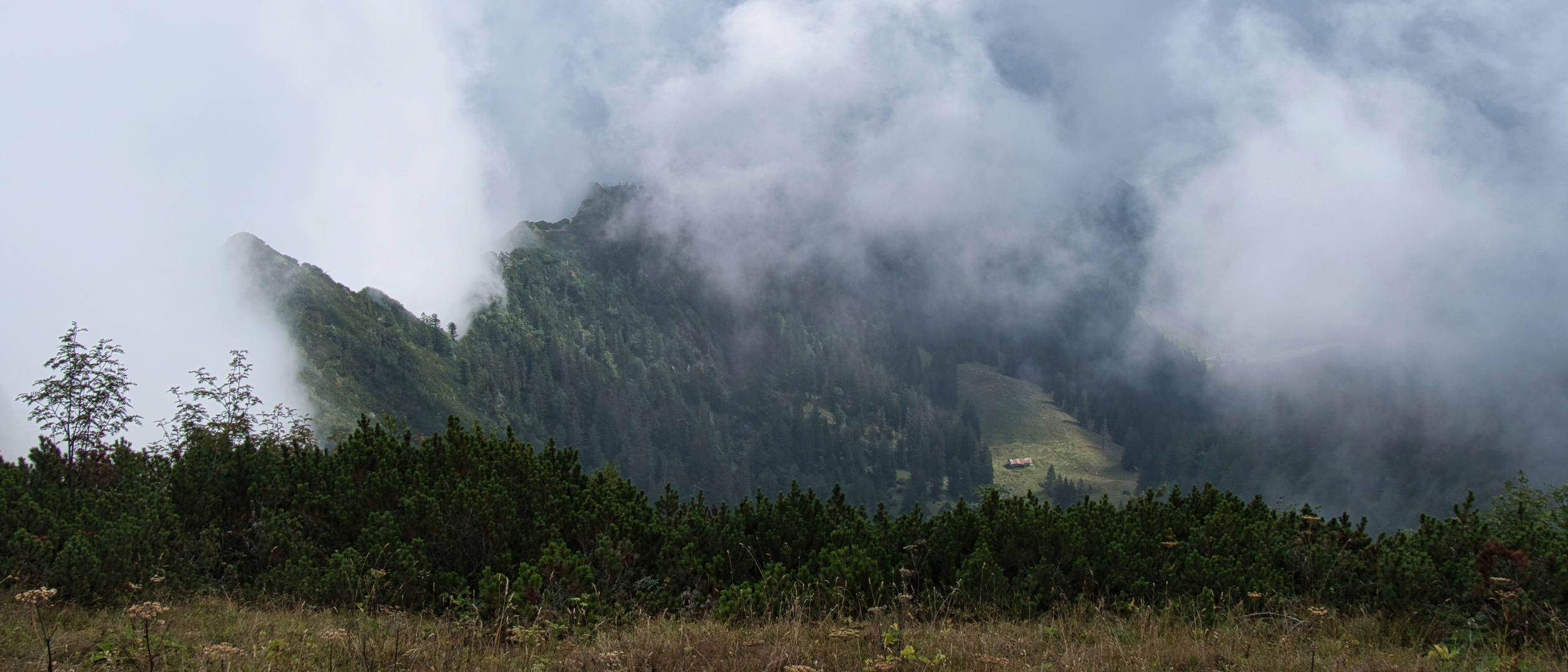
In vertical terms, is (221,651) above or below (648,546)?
below

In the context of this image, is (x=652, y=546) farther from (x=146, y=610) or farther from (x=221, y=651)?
(x=146, y=610)

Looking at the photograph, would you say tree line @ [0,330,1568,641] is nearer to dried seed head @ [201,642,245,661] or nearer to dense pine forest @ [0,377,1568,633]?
dense pine forest @ [0,377,1568,633]

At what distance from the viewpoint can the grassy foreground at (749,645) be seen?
9352 millimetres

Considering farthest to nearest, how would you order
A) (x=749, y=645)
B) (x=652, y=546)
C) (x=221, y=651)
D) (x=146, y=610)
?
(x=652, y=546)
(x=749, y=645)
(x=221, y=651)
(x=146, y=610)

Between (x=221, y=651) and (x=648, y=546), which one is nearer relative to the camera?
(x=221, y=651)

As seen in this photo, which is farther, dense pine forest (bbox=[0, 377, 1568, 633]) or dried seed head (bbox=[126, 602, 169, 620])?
dense pine forest (bbox=[0, 377, 1568, 633])

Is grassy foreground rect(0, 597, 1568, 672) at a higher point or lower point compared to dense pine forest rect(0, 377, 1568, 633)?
lower

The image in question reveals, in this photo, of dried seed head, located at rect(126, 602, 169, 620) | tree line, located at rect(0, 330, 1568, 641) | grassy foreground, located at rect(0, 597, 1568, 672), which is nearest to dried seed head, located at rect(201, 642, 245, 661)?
grassy foreground, located at rect(0, 597, 1568, 672)

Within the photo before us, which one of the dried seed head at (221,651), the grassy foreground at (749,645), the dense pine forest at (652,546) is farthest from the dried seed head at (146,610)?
the dense pine forest at (652,546)

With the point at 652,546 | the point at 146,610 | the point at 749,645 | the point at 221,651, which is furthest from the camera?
the point at 652,546

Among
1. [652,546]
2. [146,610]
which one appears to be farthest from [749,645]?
[146,610]

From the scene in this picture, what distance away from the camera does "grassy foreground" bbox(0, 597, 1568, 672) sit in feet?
30.7

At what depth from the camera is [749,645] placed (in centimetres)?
980

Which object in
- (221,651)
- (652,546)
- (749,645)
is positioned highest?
(652,546)
